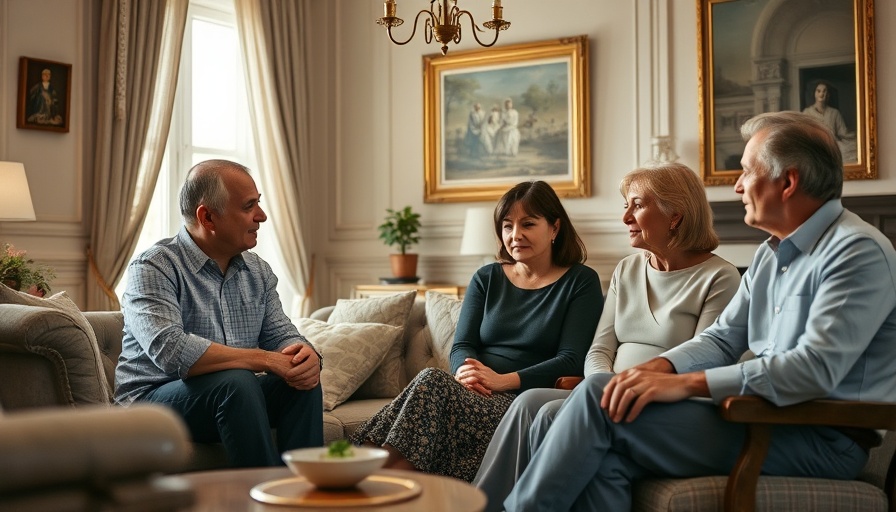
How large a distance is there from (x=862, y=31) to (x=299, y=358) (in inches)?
153

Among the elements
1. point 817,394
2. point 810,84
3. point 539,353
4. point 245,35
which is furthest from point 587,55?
point 817,394

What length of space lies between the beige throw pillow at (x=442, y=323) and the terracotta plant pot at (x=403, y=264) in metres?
2.60

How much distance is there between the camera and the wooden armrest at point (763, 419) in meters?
1.95

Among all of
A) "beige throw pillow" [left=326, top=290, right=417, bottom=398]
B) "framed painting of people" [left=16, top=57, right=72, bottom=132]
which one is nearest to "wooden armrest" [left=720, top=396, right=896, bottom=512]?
"beige throw pillow" [left=326, top=290, right=417, bottom=398]

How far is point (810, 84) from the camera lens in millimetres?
5367

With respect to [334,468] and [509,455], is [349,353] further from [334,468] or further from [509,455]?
[334,468]

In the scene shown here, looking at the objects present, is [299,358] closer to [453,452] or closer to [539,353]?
[453,452]

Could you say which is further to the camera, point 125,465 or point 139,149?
point 139,149

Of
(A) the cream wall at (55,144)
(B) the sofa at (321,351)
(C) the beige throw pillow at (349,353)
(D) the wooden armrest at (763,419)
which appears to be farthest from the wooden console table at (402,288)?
(D) the wooden armrest at (763,419)

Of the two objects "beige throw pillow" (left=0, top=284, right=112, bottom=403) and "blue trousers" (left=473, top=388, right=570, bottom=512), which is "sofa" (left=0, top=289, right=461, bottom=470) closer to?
"beige throw pillow" (left=0, top=284, right=112, bottom=403)

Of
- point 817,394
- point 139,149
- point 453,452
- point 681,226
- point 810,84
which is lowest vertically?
point 453,452

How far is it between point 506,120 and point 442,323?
2.85m

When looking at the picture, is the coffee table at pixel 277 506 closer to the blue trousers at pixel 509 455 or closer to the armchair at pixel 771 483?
the armchair at pixel 771 483

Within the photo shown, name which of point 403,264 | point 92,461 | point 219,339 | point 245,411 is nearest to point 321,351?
point 219,339
